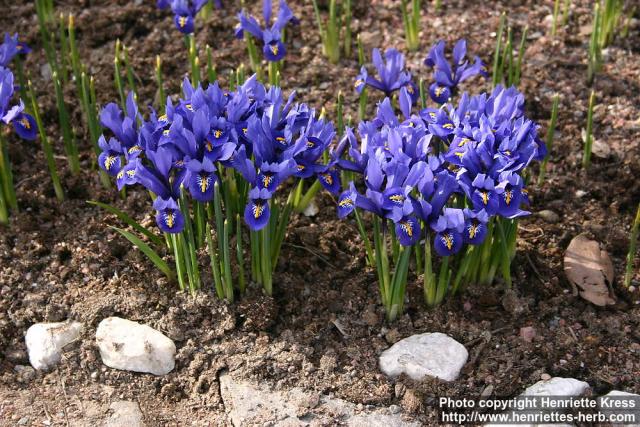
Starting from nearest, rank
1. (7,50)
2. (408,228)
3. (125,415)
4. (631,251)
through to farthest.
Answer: (408,228), (125,415), (631,251), (7,50)

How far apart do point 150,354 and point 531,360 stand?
68.7 inches

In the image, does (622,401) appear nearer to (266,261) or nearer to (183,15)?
(266,261)

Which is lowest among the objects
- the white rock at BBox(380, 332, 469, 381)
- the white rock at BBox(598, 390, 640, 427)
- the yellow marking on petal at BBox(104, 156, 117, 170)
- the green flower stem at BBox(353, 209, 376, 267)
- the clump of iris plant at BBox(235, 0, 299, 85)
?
the white rock at BBox(598, 390, 640, 427)

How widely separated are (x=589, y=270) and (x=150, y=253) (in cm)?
219

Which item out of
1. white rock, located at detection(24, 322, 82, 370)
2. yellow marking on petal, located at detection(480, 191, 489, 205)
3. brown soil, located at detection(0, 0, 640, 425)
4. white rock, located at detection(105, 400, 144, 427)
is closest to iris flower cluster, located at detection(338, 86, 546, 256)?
yellow marking on petal, located at detection(480, 191, 489, 205)

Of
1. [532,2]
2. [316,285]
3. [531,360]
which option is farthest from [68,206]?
[532,2]

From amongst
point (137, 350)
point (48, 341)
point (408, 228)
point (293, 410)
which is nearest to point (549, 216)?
point (408, 228)

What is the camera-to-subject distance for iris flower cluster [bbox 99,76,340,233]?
3.55 meters

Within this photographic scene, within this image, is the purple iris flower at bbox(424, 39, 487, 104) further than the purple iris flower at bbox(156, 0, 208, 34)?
No

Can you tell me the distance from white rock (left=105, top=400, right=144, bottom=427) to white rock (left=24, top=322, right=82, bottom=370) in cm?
41

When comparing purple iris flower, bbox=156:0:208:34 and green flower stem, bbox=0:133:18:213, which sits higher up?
purple iris flower, bbox=156:0:208:34

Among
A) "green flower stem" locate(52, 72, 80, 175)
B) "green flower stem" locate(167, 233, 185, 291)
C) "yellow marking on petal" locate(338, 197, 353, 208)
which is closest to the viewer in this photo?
"yellow marking on petal" locate(338, 197, 353, 208)

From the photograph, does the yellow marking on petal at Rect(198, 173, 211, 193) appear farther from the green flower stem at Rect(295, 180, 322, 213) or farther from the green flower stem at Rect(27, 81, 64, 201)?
the green flower stem at Rect(27, 81, 64, 201)

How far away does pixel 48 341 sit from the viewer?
3861 millimetres
